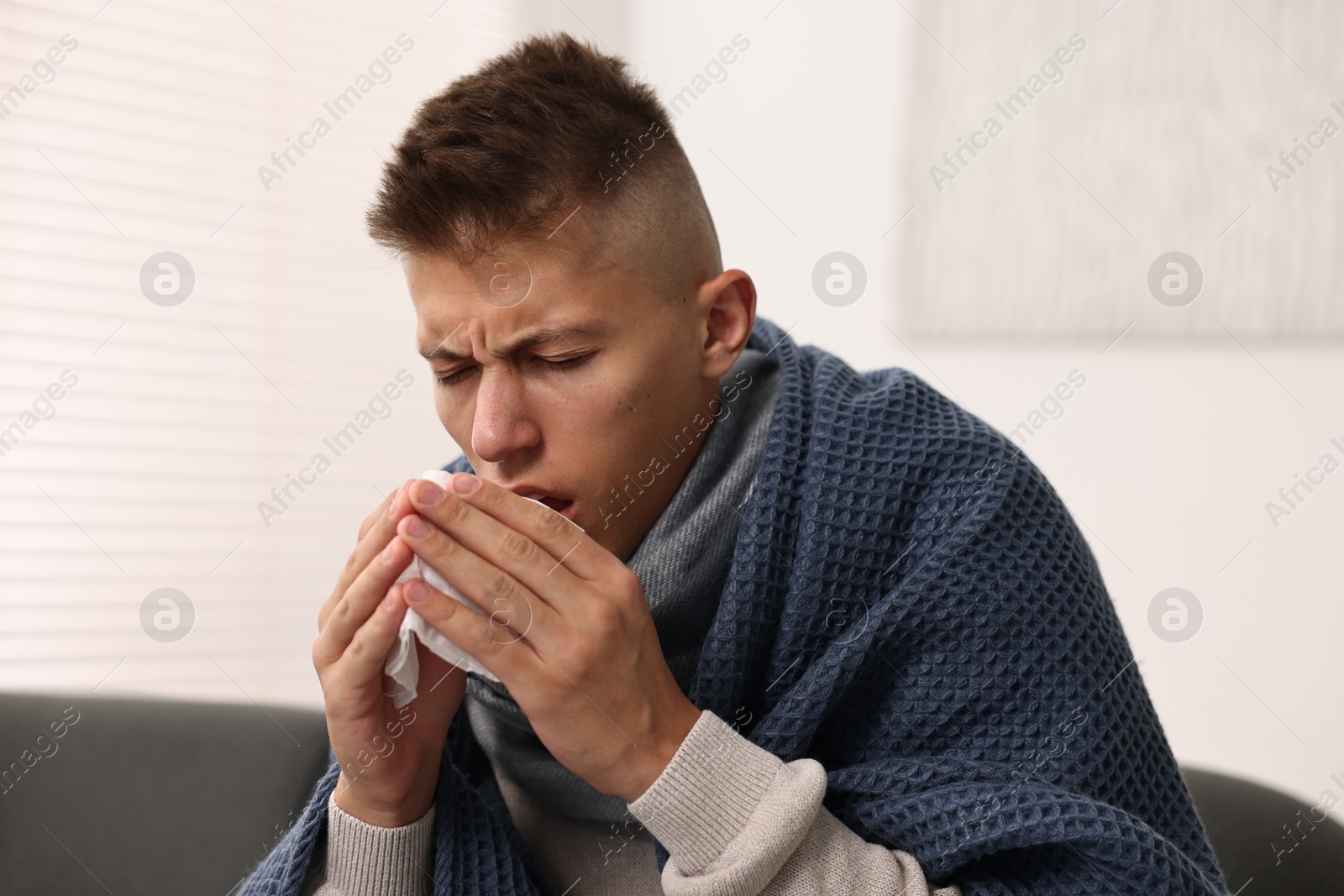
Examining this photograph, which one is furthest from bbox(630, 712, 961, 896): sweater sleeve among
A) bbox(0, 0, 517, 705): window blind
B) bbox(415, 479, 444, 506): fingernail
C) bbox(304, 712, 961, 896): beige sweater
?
bbox(0, 0, 517, 705): window blind

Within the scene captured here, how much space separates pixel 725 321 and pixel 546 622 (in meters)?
0.48

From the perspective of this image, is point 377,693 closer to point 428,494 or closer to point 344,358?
point 428,494

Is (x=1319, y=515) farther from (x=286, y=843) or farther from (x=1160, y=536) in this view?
(x=286, y=843)

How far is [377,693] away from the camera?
1.02m

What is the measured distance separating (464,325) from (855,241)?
4.59 ft

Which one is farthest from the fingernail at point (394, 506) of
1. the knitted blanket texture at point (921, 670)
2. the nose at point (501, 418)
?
the knitted blanket texture at point (921, 670)

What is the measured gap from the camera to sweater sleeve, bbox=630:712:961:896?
90 centimetres

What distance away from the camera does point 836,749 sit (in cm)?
114

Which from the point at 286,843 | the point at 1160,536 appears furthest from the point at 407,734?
the point at 1160,536

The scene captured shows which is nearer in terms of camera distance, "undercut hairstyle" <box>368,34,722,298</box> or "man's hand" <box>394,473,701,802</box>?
"man's hand" <box>394,473,701,802</box>

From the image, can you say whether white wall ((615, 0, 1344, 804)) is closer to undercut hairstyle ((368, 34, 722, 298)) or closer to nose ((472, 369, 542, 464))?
undercut hairstyle ((368, 34, 722, 298))

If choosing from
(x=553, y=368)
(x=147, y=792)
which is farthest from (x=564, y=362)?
(x=147, y=792)

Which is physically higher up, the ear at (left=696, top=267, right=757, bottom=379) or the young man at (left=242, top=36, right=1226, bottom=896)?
the ear at (left=696, top=267, right=757, bottom=379)

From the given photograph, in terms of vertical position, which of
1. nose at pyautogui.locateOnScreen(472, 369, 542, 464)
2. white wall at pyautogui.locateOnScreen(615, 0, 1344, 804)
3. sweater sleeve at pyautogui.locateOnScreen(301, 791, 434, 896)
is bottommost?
sweater sleeve at pyautogui.locateOnScreen(301, 791, 434, 896)
